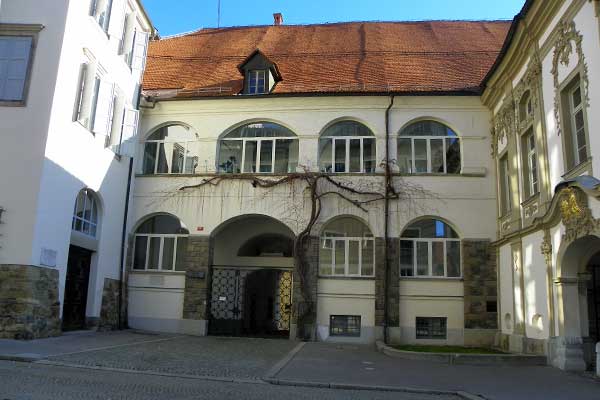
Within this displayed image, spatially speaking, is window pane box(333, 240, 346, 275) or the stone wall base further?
window pane box(333, 240, 346, 275)

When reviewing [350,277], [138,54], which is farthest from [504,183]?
[138,54]

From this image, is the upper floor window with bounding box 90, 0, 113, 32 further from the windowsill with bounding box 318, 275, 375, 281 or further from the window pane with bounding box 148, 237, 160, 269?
the windowsill with bounding box 318, 275, 375, 281

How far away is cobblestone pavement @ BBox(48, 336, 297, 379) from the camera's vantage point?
436 inches

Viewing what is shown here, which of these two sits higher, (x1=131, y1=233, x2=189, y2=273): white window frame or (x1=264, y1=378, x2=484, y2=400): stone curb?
(x1=131, y1=233, x2=189, y2=273): white window frame

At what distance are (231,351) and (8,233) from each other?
6276mm

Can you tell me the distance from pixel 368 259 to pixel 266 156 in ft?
16.5

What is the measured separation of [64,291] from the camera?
643 inches

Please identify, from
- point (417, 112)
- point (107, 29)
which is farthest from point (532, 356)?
point (107, 29)

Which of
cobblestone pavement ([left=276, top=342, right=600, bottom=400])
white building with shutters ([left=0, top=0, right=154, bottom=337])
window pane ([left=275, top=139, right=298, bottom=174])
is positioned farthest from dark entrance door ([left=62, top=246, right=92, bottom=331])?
cobblestone pavement ([left=276, top=342, right=600, bottom=400])

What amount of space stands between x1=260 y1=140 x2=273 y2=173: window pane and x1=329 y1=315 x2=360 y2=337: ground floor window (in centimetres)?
552

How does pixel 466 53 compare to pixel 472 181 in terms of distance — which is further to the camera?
pixel 466 53

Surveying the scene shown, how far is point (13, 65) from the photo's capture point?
15547mm

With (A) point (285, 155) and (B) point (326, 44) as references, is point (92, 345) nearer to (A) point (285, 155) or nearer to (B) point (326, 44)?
(A) point (285, 155)

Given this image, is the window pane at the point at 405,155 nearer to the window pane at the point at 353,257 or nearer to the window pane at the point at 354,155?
the window pane at the point at 354,155
